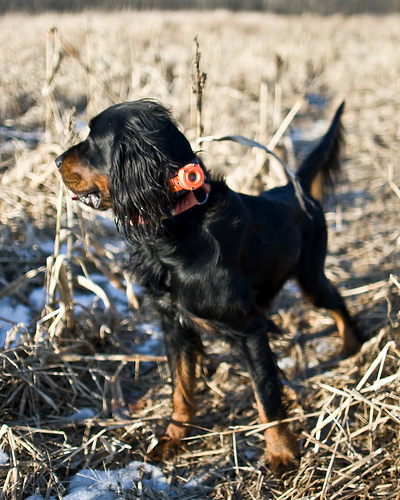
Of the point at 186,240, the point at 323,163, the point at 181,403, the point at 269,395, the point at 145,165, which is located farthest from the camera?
the point at 323,163

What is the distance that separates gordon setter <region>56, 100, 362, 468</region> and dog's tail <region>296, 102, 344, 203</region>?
0.59 metres

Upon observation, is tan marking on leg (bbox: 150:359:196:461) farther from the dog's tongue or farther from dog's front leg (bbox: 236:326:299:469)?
the dog's tongue

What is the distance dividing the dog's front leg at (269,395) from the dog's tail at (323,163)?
114cm

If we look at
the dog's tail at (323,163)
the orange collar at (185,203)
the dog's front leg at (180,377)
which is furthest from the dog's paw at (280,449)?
the dog's tail at (323,163)

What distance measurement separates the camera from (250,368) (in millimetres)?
2047

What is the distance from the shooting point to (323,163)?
2.86m

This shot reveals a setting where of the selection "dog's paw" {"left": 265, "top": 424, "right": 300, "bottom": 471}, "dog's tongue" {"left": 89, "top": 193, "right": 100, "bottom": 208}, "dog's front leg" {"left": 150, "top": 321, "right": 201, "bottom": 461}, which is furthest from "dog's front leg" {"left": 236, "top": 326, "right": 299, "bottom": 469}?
"dog's tongue" {"left": 89, "top": 193, "right": 100, "bottom": 208}

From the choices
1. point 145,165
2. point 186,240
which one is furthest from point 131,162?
point 186,240

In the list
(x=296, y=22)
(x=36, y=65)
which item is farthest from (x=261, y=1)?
(x=36, y=65)

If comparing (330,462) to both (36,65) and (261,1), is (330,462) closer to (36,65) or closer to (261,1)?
(36,65)

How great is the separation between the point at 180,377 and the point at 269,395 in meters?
0.48

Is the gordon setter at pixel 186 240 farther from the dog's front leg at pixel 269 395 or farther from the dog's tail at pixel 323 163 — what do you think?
the dog's tail at pixel 323 163

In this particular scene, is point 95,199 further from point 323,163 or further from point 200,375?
point 323,163

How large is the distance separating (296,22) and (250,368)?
16.6 metres
